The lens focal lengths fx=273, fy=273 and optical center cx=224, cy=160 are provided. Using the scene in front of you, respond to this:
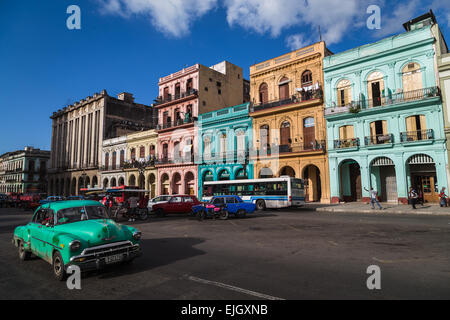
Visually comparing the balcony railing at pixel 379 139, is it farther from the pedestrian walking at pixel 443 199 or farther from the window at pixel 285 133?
the window at pixel 285 133

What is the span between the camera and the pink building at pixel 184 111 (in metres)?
37.8

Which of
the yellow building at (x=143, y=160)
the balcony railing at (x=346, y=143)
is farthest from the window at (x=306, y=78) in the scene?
the yellow building at (x=143, y=160)

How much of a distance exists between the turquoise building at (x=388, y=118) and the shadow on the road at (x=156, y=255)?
2019 cm

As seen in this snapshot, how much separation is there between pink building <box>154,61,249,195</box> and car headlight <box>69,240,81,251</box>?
3107cm

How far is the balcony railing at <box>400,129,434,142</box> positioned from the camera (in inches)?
855

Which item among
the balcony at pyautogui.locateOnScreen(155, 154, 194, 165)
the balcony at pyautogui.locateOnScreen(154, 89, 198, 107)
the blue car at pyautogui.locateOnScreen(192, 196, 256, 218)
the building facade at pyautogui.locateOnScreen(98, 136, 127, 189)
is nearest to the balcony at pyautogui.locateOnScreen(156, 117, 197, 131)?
the balcony at pyautogui.locateOnScreen(154, 89, 198, 107)

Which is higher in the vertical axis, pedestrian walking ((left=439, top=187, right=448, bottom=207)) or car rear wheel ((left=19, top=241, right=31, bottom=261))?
pedestrian walking ((left=439, top=187, right=448, bottom=207))

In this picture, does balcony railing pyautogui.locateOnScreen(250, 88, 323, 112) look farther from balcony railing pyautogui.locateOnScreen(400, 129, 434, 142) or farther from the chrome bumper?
the chrome bumper

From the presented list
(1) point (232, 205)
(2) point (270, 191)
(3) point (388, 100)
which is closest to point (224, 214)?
(1) point (232, 205)

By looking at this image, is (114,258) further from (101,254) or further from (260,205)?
(260,205)

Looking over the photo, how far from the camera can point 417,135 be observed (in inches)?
888

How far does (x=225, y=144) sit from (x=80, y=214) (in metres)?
28.6

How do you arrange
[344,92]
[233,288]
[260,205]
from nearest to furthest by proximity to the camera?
[233,288] < [260,205] < [344,92]
